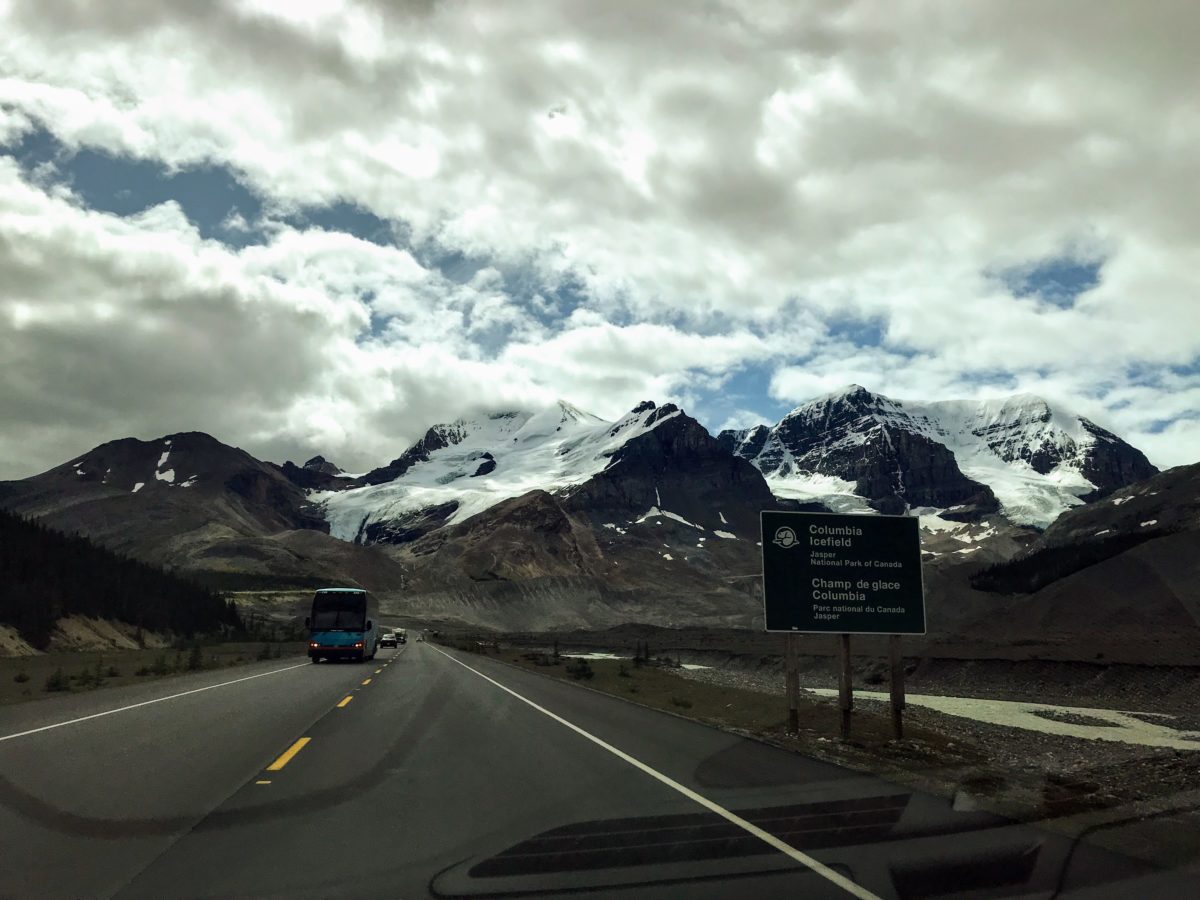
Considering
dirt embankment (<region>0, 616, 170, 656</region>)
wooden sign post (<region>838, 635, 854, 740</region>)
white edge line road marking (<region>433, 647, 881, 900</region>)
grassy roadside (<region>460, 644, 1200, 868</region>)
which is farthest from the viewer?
dirt embankment (<region>0, 616, 170, 656</region>)

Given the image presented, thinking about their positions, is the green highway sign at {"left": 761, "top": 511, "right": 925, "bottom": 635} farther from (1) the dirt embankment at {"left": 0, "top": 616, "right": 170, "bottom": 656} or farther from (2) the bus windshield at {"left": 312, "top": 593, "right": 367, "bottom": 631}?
(1) the dirt embankment at {"left": 0, "top": 616, "right": 170, "bottom": 656}

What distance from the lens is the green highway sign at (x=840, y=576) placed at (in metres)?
17.7

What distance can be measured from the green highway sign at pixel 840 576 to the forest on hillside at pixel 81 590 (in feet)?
218

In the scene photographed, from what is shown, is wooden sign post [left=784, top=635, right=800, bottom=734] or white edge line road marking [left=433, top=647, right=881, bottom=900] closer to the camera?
white edge line road marking [left=433, top=647, right=881, bottom=900]

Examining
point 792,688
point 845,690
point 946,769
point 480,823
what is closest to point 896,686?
point 845,690

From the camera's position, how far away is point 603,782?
37.7 ft

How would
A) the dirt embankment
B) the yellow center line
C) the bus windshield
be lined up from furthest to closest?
the dirt embankment → the bus windshield → the yellow center line

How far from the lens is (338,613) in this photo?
50469 millimetres

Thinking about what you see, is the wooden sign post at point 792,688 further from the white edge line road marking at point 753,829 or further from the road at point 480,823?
the white edge line road marking at point 753,829

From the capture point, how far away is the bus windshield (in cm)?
4997

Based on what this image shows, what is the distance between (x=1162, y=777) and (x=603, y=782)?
7.73m

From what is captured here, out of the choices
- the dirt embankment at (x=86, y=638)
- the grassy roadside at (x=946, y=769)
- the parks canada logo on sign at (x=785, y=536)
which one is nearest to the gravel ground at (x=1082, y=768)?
the grassy roadside at (x=946, y=769)

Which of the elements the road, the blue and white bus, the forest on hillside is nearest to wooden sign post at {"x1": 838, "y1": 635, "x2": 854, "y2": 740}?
the road

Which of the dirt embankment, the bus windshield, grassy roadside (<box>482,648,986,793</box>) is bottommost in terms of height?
the dirt embankment
